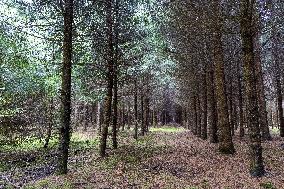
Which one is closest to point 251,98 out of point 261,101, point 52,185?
point 52,185

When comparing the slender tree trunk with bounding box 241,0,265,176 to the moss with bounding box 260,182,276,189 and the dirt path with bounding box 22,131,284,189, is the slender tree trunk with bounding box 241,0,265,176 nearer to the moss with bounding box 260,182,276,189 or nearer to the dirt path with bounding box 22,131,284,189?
the dirt path with bounding box 22,131,284,189

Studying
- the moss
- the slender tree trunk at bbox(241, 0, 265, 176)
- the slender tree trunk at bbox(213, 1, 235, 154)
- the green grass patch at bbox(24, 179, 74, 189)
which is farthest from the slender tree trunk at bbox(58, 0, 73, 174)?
the moss

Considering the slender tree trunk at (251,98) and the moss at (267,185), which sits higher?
the slender tree trunk at (251,98)

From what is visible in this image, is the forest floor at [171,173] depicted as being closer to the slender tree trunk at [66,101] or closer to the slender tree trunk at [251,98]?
the slender tree trunk at [251,98]

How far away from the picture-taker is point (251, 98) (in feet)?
41.2

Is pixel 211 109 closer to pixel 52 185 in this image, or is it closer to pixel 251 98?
pixel 251 98

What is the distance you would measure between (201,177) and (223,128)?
6073 millimetres

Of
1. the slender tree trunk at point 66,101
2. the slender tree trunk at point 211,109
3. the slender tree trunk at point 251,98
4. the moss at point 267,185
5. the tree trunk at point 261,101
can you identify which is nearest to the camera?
the moss at point 267,185

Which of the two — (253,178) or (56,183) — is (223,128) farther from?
(56,183)

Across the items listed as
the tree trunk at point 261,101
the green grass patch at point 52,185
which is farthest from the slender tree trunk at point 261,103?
the green grass patch at point 52,185

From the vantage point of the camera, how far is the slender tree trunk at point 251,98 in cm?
1248

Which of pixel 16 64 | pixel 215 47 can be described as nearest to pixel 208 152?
pixel 215 47

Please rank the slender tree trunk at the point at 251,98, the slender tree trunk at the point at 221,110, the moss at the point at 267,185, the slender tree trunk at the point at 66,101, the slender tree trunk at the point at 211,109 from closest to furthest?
the moss at the point at 267,185 → the slender tree trunk at the point at 251,98 → the slender tree trunk at the point at 66,101 → the slender tree trunk at the point at 221,110 → the slender tree trunk at the point at 211,109

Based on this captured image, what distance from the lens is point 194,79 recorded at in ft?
106
